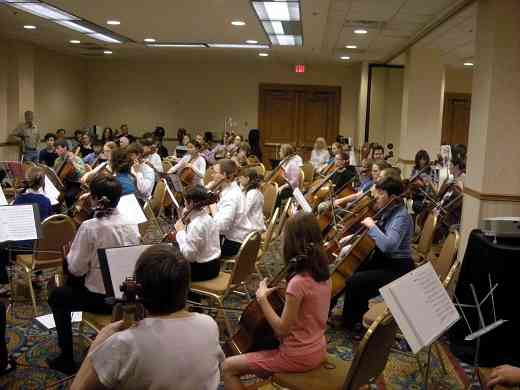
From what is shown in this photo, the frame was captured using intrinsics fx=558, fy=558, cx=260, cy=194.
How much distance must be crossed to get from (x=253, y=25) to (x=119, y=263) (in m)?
6.48

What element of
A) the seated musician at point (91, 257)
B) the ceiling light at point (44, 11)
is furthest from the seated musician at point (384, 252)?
the ceiling light at point (44, 11)

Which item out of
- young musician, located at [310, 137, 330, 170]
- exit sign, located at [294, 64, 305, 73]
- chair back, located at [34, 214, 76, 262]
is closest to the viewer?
chair back, located at [34, 214, 76, 262]

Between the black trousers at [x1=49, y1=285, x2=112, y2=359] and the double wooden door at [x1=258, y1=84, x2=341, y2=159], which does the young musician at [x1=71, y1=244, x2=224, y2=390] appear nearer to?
the black trousers at [x1=49, y1=285, x2=112, y2=359]

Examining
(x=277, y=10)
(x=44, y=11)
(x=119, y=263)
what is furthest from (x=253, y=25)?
(x=119, y=263)

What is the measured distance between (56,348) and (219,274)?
1100 millimetres

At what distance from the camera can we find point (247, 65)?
1417cm

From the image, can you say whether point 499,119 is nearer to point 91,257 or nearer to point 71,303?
point 91,257

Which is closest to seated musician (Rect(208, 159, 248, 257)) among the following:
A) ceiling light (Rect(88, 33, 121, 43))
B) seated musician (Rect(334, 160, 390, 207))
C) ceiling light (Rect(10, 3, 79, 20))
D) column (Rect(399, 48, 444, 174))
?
seated musician (Rect(334, 160, 390, 207))

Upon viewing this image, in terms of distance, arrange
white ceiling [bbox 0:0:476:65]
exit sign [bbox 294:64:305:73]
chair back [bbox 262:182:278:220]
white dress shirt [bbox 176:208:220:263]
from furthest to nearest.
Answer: exit sign [bbox 294:64:305:73]
white ceiling [bbox 0:0:476:65]
chair back [bbox 262:182:278:220]
white dress shirt [bbox 176:208:220:263]

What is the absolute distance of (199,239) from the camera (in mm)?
3352

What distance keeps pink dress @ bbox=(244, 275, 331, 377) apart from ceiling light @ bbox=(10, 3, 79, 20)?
646 cm

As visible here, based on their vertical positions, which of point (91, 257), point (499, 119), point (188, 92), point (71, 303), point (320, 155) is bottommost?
point (71, 303)

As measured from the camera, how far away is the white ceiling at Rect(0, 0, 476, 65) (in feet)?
22.4

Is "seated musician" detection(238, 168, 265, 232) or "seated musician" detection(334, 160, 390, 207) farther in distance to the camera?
"seated musician" detection(334, 160, 390, 207)
